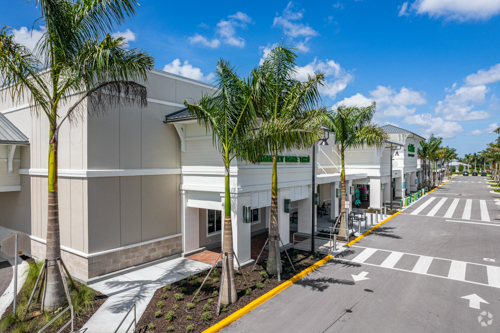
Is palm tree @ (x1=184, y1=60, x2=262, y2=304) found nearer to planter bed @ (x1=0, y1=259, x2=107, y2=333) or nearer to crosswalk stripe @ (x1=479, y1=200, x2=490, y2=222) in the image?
planter bed @ (x1=0, y1=259, x2=107, y2=333)

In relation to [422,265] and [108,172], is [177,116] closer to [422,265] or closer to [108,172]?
[108,172]

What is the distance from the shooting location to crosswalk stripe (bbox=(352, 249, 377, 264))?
43.3 ft

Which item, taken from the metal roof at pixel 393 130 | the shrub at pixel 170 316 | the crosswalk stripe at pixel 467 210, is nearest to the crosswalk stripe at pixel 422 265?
the shrub at pixel 170 316

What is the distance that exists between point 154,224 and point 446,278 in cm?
1134

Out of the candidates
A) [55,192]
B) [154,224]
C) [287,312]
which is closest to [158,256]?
[154,224]

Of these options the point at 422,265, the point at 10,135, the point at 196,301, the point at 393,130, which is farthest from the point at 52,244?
the point at 393,130

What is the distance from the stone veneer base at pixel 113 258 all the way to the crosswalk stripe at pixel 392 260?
348 inches

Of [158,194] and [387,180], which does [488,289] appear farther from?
[387,180]

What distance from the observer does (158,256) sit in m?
12.7

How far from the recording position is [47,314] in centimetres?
788

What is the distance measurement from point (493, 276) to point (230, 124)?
36.9 feet

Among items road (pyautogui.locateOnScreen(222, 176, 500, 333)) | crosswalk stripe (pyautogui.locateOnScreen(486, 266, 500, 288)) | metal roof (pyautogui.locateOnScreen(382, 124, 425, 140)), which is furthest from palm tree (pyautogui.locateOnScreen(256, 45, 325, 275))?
metal roof (pyautogui.locateOnScreen(382, 124, 425, 140))

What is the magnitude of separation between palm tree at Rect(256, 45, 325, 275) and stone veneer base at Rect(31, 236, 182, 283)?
464 centimetres

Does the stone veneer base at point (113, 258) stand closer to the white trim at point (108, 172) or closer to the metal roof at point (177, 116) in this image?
the white trim at point (108, 172)
